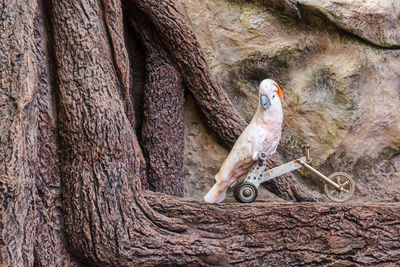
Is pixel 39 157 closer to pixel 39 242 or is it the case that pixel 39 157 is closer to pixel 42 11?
pixel 39 242

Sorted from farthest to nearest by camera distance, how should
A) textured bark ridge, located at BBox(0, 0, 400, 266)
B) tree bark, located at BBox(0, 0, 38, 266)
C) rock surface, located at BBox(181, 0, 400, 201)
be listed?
rock surface, located at BBox(181, 0, 400, 201), textured bark ridge, located at BBox(0, 0, 400, 266), tree bark, located at BBox(0, 0, 38, 266)

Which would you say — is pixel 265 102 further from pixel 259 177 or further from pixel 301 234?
pixel 301 234

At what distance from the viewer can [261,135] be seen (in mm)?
1777

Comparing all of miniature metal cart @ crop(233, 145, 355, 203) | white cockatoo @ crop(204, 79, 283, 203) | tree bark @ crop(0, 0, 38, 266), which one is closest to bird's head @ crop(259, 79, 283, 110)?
white cockatoo @ crop(204, 79, 283, 203)

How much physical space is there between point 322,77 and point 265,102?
1.76 feet

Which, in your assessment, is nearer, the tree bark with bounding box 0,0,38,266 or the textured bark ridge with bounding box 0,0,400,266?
the tree bark with bounding box 0,0,38,266

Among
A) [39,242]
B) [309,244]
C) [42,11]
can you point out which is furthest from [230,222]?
[42,11]

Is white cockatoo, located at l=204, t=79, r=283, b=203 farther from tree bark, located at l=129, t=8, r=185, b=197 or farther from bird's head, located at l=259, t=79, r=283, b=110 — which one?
tree bark, located at l=129, t=8, r=185, b=197

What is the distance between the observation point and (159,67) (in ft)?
6.75

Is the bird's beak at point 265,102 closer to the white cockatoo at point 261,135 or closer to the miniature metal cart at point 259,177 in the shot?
the white cockatoo at point 261,135

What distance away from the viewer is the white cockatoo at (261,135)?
178cm

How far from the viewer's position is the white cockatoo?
1783mm

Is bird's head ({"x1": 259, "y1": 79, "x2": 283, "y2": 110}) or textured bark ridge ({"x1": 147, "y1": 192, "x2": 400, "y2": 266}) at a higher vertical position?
bird's head ({"x1": 259, "y1": 79, "x2": 283, "y2": 110})

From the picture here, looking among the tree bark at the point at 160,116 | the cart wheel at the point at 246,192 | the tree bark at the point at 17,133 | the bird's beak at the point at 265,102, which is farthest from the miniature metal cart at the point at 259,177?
the tree bark at the point at 17,133
